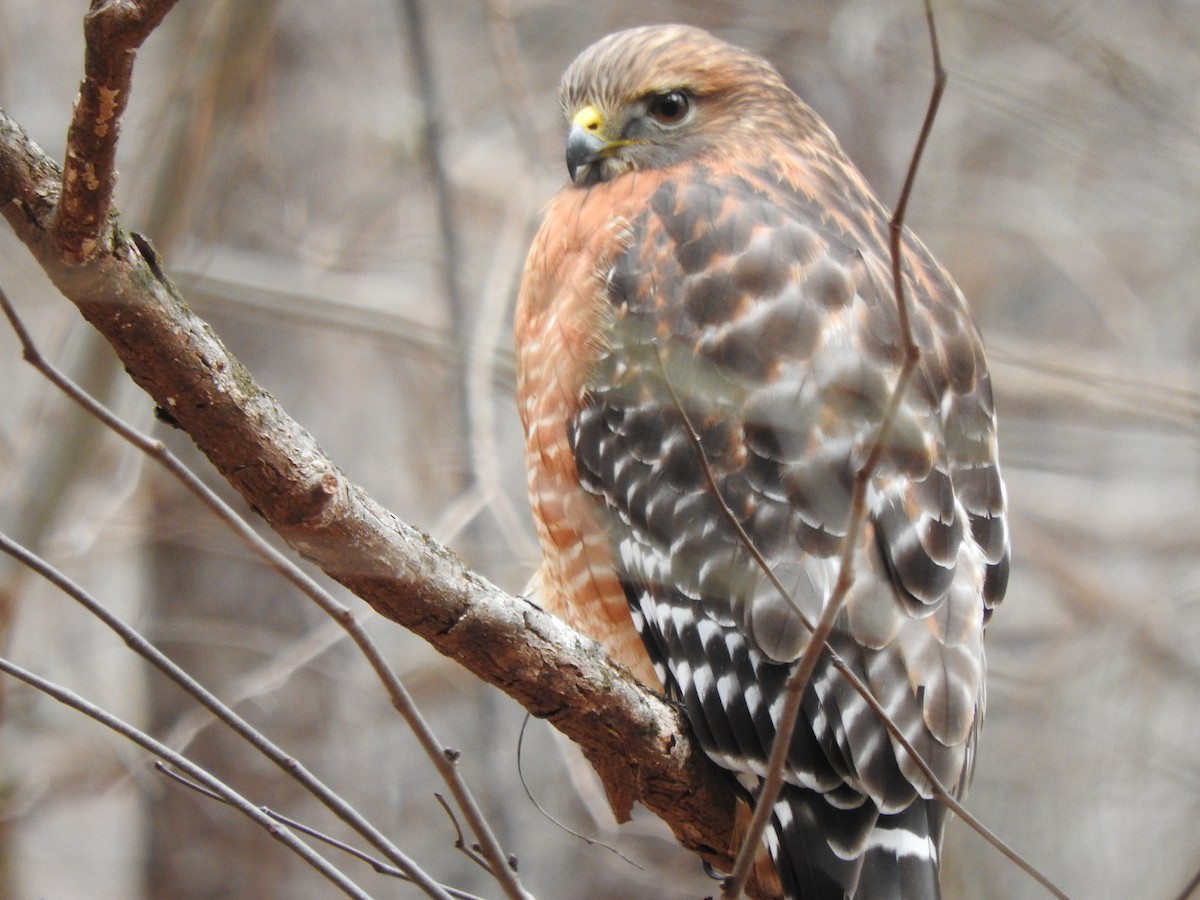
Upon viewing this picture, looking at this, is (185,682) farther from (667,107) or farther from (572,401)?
Result: (667,107)

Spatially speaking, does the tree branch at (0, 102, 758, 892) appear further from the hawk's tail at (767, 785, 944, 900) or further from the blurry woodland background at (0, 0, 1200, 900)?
the blurry woodland background at (0, 0, 1200, 900)

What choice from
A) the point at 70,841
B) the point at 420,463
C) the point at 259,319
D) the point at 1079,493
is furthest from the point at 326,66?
A: the point at 1079,493

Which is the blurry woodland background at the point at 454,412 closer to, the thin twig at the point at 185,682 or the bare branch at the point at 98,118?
the thin twig at the point at 185,682

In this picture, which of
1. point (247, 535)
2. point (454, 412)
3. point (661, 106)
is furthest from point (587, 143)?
point (454, 412)

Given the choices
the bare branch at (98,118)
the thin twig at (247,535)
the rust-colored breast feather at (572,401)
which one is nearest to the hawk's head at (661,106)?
the rust-colored breast feather at (572,401)

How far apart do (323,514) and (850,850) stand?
1208 mm

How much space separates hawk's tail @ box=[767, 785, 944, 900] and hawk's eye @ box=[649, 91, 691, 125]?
1.65 metres

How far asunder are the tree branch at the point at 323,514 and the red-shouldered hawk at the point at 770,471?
259mm

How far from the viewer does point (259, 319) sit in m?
4.51

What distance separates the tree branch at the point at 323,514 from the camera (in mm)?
1480

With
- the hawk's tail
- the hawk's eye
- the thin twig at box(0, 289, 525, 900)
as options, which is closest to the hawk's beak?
the hawk's eye

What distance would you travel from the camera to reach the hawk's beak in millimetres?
3164

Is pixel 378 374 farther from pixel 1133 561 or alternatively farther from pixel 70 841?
pixel 1133 561

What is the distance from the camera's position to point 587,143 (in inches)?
125
